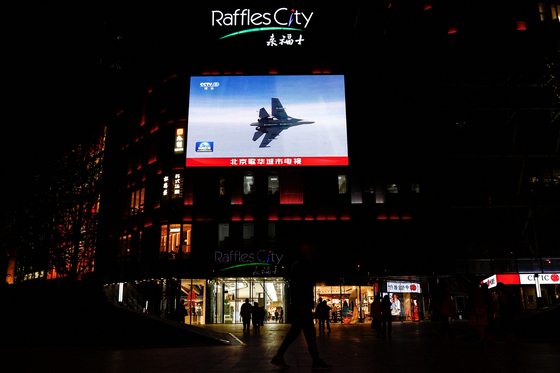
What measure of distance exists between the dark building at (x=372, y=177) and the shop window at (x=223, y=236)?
0.38ft

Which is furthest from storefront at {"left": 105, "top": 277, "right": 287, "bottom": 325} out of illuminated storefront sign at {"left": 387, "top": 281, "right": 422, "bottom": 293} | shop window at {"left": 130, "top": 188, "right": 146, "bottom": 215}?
illuminated storefront sign at {"left": 387, "top": 281, "right": 422, "bottom": 293}

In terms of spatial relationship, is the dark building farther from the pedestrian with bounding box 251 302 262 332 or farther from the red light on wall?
the pedestrian with bounding box 251 302 262 332

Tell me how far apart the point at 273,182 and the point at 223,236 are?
597 centimetres

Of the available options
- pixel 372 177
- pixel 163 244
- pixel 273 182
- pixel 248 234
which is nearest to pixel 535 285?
pixel 372 177

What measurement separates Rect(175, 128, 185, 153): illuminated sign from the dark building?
13 cm

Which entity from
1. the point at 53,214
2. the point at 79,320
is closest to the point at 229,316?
the point at 53,214

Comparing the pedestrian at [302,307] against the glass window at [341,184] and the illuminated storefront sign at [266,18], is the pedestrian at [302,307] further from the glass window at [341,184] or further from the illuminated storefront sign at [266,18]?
the illuminated storefront sign at [266,18]

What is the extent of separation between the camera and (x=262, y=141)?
33.9 metres

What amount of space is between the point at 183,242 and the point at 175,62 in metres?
16.8

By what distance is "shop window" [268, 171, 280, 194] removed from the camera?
117 feet

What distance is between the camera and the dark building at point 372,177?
33938 mm

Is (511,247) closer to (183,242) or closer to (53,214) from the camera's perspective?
(183,242)

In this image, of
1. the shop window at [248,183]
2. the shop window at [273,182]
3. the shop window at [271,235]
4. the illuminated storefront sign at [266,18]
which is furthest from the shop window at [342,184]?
the illuminated storefront sign at [266,18]

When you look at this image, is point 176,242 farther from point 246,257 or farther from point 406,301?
point 406,301
